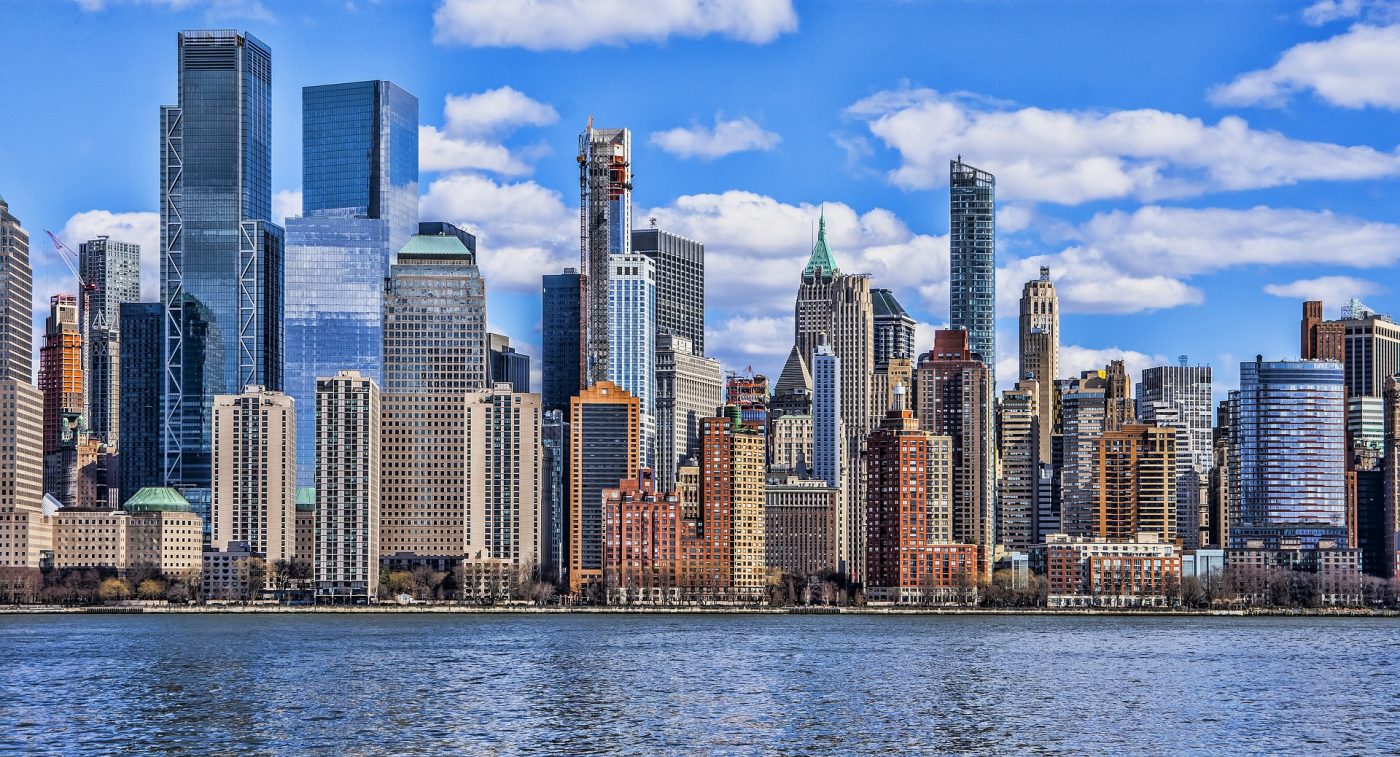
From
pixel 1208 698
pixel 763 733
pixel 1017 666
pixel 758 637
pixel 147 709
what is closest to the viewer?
pixel 763 733

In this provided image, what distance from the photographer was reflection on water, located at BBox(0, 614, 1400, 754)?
95875mm

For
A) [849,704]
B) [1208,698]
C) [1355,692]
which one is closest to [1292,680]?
[1355,692]

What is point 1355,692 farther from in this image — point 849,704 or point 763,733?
point 763,733

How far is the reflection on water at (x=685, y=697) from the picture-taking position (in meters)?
95.9

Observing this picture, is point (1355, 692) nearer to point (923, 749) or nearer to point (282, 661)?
point (923, 749)

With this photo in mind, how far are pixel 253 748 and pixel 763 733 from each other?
22752 millimetres

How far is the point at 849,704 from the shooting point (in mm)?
112875

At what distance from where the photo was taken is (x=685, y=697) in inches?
4592

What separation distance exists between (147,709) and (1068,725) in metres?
46.4

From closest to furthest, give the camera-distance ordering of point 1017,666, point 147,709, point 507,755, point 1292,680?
point 507,755
point 147,709
point 1292,680
point 1017,666

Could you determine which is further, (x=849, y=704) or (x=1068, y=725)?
(x=849, y=704)

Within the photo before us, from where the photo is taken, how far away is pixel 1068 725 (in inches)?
4050

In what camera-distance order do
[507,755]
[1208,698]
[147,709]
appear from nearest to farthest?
[507,755]
[147,709]
[1208,698]

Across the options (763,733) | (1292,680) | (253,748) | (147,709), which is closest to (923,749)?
(763,733)
